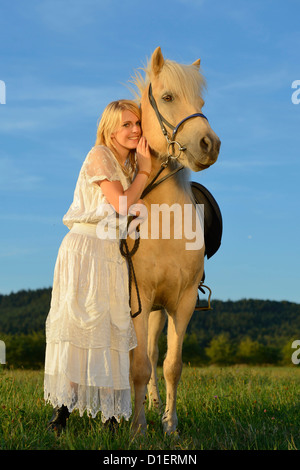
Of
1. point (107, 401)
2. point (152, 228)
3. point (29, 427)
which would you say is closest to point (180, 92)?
point (152, 228)

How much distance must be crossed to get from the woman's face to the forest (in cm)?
1125

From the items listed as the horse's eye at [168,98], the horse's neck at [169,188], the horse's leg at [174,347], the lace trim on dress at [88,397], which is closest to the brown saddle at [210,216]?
the horse's neck at [169,188]

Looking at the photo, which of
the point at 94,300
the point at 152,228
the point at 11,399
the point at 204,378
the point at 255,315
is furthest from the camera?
the point at 255,315

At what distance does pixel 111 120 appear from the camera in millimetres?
4426

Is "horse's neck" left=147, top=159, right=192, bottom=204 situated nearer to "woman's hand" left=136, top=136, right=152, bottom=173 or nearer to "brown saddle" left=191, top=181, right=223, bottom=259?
"woman's hand" left=136, top=136, right=152, bottom=173

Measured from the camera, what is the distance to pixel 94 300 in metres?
4.21

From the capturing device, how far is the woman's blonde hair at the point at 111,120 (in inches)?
174

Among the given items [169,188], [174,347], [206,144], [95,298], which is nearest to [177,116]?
[206,144]

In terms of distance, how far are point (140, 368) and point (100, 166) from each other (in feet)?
5.84

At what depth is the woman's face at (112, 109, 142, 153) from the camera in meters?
4.42

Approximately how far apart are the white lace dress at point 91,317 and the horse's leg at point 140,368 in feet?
0.27

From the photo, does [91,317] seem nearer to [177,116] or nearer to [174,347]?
[174,347]

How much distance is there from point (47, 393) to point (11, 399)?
2.12 meters
